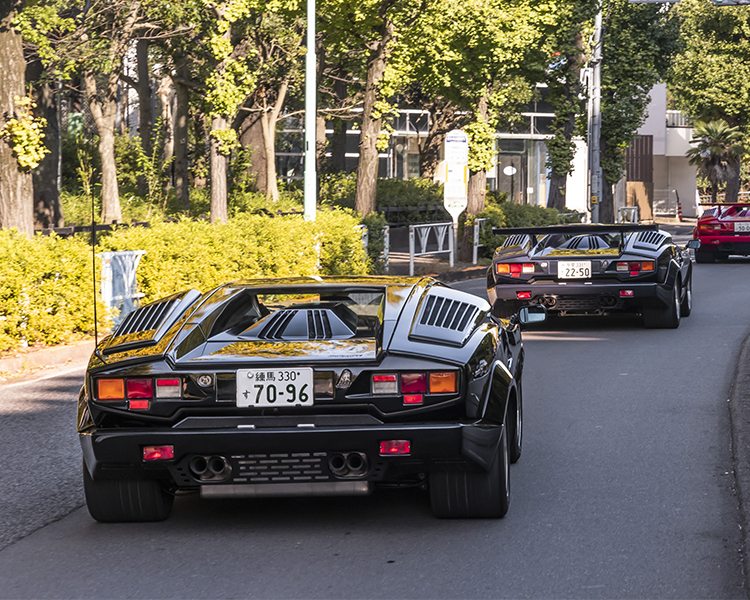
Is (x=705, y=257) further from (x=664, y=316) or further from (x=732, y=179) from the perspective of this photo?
(x=732, y=179)

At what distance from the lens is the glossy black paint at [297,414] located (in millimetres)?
4547

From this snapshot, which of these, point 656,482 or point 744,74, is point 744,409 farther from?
point 744,74

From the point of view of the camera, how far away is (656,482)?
584 cm

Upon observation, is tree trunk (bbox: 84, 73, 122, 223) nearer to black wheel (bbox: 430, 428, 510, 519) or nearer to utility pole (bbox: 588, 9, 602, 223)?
utility pole (bbox: 588, 9, 602, 223)

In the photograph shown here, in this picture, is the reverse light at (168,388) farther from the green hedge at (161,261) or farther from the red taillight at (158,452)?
the green hedge at (161,261)

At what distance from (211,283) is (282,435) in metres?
9.92

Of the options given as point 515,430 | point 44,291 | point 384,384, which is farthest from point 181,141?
point 384,384

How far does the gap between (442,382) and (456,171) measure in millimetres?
19351

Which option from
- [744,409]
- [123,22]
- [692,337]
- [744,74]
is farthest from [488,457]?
→ [744,74]

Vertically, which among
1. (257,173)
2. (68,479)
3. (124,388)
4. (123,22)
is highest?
(123,22)

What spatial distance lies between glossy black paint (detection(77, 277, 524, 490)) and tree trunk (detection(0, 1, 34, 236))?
1111 cm

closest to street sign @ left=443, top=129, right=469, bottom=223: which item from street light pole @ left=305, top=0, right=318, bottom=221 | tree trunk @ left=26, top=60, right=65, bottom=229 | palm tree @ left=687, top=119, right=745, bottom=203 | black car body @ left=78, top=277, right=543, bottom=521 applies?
street light pole @ left=305, top=0, right=318, bottom=221

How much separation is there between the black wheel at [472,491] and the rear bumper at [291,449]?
18cm

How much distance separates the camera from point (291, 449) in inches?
179
